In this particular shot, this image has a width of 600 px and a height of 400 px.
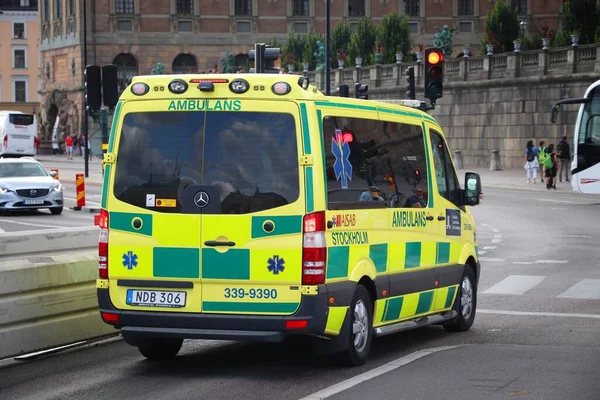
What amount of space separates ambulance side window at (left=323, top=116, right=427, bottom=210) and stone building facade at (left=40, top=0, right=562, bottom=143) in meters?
85.5

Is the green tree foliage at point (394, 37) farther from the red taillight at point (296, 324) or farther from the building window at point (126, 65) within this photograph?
the red taillight at point (296, 324)

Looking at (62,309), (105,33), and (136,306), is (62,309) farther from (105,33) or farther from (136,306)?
(105,33)

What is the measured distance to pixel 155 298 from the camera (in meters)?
10.2

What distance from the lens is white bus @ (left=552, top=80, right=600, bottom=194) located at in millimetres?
33375

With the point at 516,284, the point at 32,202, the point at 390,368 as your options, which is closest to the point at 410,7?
the point at 32,202

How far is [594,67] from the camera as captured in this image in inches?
2176

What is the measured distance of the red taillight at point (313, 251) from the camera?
9.88 metres

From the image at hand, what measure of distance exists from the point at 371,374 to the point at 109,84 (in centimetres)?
990

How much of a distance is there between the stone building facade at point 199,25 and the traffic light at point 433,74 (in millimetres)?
74143

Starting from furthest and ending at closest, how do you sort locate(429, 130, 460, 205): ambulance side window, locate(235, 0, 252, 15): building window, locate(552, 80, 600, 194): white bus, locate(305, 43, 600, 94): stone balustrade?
locate(235, 0, 252, 15): building window < locate(305, 43, 600, 94): stone balustrade < locate(552, 80, 600, 194): white bus < locate(429, 130, 460, 205): ambulance side window

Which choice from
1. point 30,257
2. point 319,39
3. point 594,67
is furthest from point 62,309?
point 319,39

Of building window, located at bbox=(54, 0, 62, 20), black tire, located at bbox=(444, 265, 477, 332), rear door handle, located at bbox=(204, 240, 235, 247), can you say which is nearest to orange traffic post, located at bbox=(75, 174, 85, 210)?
black tire, located at bbox=(444, 265, 477, 332)

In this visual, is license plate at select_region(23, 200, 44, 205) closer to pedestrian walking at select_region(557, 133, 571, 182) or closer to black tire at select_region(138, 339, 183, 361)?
pedestrian walking at select_region(557, 133, 571, 182)

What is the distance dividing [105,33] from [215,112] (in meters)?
89.3
